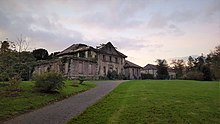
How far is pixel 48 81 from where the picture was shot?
52.2 ft

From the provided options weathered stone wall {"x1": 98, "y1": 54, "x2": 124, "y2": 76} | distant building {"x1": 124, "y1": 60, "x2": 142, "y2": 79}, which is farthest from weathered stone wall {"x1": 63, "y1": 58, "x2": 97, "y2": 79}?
distant building {"x1": 124, "y1": 60, "x2": 142, "y2": 79}

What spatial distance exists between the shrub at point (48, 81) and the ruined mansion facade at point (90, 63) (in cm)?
2046

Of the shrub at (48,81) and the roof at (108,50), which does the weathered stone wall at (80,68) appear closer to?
the roof at (108,50)

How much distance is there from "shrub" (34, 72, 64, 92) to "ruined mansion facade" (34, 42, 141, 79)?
67.1ft

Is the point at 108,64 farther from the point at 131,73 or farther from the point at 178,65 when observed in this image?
the point at 178,65

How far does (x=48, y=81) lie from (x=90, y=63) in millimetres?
29983

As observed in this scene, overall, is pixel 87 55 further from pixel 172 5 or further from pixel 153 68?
pixel 153 68

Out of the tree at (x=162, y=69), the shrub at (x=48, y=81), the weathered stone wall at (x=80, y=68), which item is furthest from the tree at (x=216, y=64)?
the shrub at (x=48, y=81)

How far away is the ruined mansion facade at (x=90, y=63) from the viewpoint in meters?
39.9

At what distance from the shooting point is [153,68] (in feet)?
297

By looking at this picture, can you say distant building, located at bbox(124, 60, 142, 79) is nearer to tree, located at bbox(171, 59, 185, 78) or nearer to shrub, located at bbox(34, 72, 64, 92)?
tree, located at bbox(171, 59, 185, 78)

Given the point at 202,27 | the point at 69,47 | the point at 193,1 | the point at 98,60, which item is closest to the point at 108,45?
the point at 98,60

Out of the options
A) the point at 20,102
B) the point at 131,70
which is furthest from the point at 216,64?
the point at 20,102

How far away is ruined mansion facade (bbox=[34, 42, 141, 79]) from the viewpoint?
39938 millimetres
